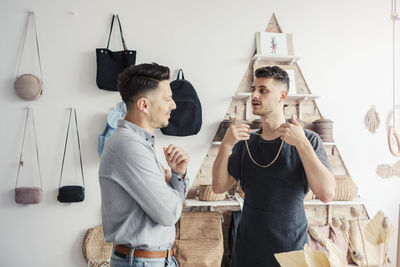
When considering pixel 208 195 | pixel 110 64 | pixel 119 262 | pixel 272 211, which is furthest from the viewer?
pixel 110 64

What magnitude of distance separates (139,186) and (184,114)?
5.81ft

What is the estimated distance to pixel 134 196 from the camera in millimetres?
1161

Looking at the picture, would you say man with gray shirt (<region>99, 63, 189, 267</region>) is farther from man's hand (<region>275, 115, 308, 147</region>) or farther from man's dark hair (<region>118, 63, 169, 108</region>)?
man's hand (<region>275, 115, 308, 147</region>)

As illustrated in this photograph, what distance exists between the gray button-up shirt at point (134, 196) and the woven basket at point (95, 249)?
69.6 inches

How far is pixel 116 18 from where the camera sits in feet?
9.62

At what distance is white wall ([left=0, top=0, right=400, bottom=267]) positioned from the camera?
284 centimetres

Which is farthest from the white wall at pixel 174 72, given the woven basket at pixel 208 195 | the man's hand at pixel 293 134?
the man's hand at pixel 293 134

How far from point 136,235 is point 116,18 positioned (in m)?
2.39

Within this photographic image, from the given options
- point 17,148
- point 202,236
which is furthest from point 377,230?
point 17,148

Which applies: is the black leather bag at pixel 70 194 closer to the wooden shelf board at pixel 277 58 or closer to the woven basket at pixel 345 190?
the wooden shelf board at pixel 277 58

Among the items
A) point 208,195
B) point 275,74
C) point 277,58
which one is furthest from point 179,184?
point 277,58

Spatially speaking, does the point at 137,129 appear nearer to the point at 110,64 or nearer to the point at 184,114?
the point at 184,114

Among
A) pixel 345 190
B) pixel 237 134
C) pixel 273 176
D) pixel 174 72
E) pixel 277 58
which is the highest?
pixel 277 58

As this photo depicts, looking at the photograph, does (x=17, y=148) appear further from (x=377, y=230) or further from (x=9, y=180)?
(x=377, y=230)
